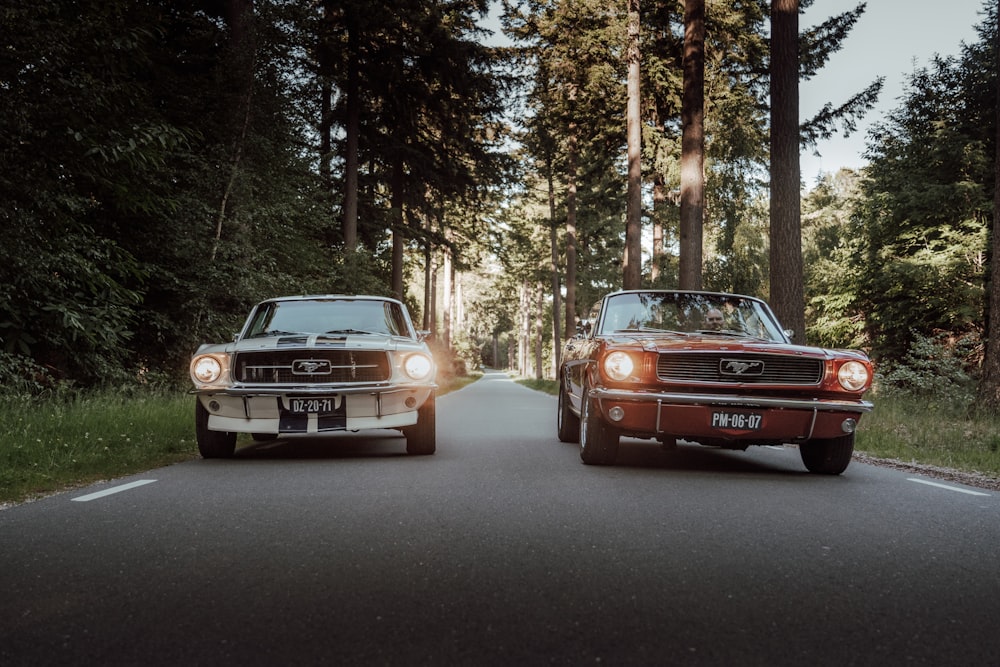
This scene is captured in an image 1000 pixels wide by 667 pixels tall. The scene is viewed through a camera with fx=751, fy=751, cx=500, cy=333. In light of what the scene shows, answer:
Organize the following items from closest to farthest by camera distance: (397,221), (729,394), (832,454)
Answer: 1. (729,394)
2. (832,454)
3. (397,221)

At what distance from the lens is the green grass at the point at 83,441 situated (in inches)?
227

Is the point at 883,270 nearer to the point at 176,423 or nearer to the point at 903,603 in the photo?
the point at 176,423

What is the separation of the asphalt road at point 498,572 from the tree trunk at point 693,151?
37.7 ft

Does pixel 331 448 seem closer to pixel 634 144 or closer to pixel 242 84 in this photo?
pixel 242 84

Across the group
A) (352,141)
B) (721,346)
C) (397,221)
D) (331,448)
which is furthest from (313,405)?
(397,221)

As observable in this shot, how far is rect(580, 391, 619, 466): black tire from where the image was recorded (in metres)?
6.74

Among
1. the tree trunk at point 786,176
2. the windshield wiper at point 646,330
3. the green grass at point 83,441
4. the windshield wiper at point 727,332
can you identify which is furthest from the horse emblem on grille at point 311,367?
the tree trunk at point 786,176

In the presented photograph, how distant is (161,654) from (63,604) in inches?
29.5

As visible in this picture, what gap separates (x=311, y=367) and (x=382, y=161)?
1838cm

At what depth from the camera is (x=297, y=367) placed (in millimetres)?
6953

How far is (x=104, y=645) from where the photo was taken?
7.74 feet

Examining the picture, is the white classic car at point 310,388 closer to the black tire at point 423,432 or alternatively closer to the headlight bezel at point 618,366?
the black tire at point 423,432

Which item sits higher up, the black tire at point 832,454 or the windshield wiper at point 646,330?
the windshield wiper at point 646,330

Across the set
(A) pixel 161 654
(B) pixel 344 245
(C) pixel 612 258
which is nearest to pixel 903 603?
(A) pixel 161 654
